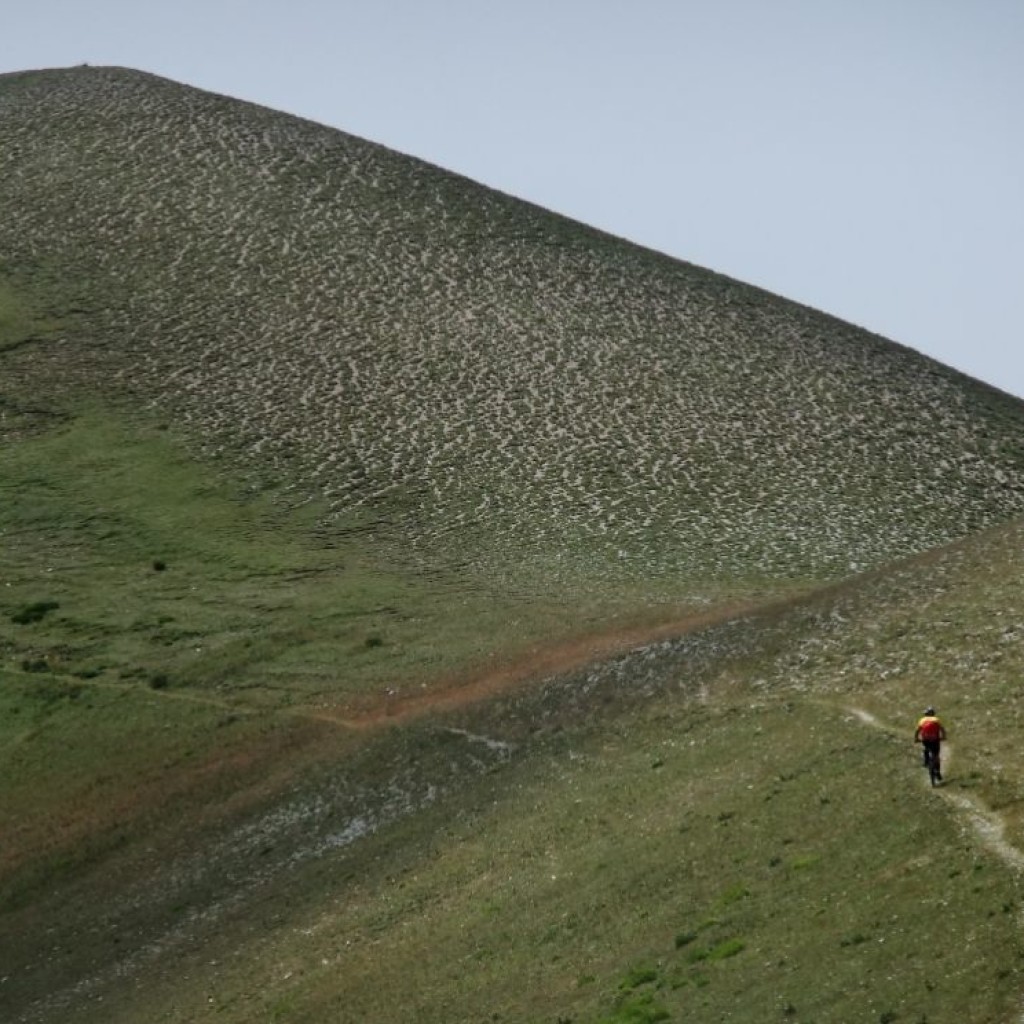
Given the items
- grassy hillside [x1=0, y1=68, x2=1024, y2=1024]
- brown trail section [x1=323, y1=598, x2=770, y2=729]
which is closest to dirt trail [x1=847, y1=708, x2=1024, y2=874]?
grassy hillside [x1=0, y1=68, x2=1024, y2=1024]

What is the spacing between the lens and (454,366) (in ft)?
336

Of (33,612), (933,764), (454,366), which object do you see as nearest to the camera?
(933,764)

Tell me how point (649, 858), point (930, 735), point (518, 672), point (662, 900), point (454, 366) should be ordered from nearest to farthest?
point (930, 735)
point (662, 900)
point (649, 858)
point (518, 672)
point (454, 366)

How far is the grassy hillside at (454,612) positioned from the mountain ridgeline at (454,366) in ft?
1.05

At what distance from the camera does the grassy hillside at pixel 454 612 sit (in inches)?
1524

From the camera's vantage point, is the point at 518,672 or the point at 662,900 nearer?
the point at 662,900

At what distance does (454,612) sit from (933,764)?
3398 cm

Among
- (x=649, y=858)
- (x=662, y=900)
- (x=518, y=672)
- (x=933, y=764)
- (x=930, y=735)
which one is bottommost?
(x=518, y=672)

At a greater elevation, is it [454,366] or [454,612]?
[454,366]

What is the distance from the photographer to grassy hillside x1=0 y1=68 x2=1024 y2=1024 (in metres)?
38.7

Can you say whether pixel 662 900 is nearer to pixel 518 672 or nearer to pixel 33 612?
pixel 518 672

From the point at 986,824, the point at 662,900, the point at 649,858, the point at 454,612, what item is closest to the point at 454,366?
the point at 454,612

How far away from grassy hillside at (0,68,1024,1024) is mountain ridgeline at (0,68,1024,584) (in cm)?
32

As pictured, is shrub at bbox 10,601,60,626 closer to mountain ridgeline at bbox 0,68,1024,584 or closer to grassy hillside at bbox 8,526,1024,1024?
mountain ridgeline at bbox 0,68,1024,584
